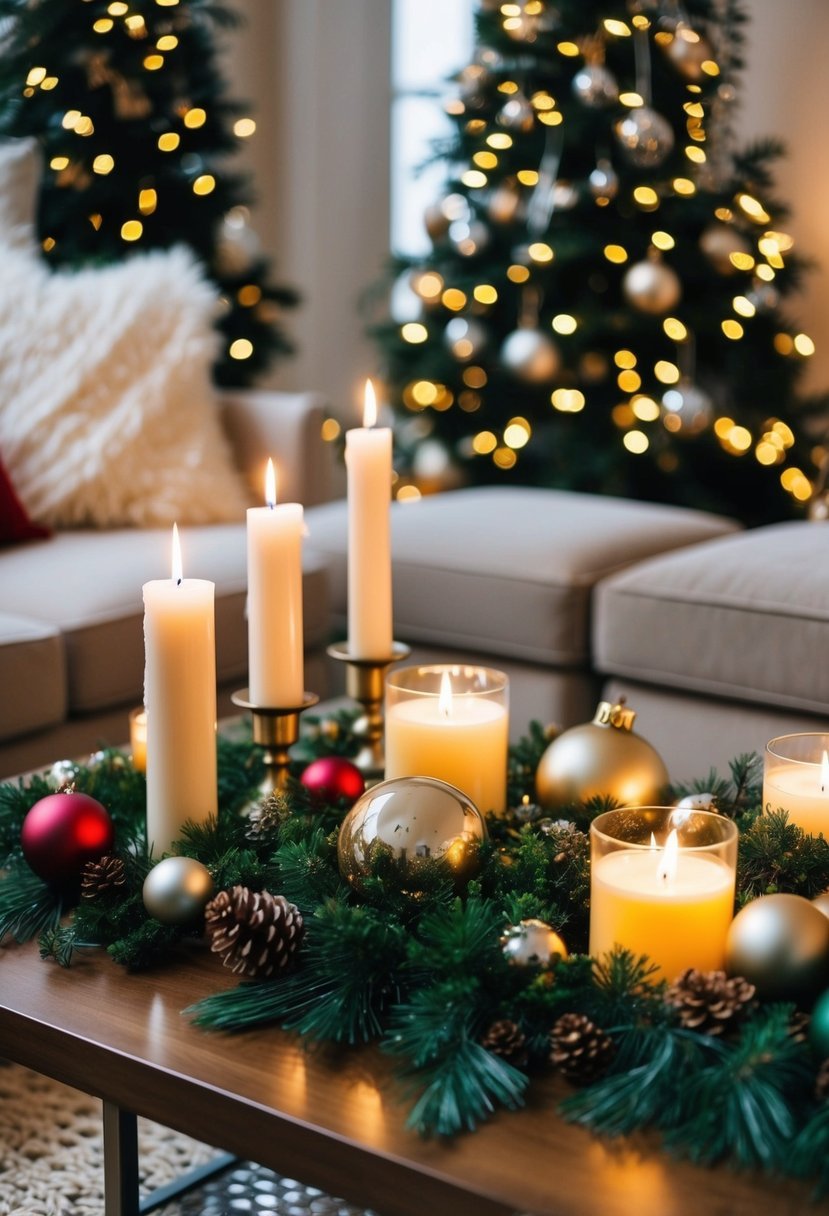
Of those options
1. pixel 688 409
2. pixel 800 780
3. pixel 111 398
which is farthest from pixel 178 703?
pixel 688 409

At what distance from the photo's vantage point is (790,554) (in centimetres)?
186

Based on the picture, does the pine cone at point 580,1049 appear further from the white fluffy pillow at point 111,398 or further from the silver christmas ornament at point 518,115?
the silver christmas ornament at point 518,115

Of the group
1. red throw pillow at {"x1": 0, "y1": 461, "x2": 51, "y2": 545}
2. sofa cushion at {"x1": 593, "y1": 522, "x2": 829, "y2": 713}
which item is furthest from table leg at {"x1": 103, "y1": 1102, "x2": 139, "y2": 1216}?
red throw pillow at {"x1": 0, "y1": 461, "x2": 51, "y2": 545}

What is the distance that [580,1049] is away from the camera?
2.31 ft

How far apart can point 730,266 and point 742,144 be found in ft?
2.29

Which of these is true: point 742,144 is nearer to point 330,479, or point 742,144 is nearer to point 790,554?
point 330,479

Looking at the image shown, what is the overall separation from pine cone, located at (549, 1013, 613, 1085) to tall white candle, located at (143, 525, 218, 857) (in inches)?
14.0

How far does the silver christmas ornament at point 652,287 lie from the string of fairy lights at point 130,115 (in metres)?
0.93

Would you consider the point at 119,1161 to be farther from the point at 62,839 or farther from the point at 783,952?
the point at 783,952

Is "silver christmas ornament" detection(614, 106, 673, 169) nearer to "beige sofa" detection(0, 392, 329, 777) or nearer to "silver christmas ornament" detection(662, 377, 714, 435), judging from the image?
"silver christmas ornament" detection(662, 377, 714, 435)

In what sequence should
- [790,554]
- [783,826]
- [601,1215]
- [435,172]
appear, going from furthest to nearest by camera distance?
[435,172]
[790,554]
[783,826]
[601,1215]

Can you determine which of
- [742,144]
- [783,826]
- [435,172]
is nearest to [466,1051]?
[783,826]

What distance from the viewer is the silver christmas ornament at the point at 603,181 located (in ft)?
9.33

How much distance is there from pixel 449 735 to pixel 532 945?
272 millimetres
